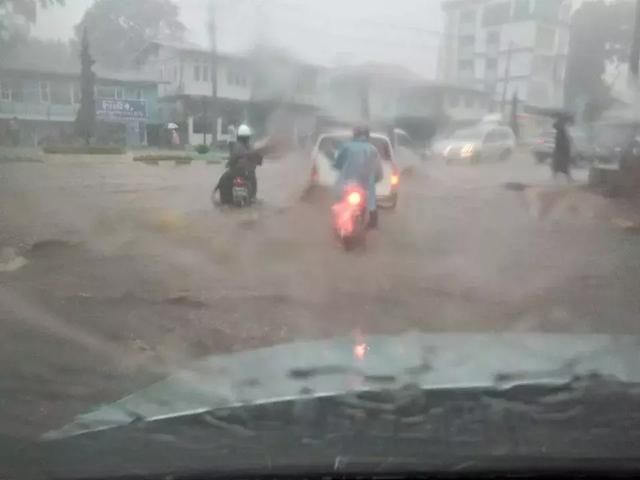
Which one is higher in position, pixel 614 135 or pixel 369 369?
pixel 614 135

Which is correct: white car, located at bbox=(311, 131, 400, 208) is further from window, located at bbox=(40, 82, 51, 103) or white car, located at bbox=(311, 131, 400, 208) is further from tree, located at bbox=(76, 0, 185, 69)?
window, located at bbox=(40, 82, 51, 103)

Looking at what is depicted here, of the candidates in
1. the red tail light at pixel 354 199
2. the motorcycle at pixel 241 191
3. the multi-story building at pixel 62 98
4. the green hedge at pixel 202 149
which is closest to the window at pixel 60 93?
the multi-story building at pixel 62 98

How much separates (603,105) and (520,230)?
356mm

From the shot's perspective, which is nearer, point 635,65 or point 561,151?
point 635,65

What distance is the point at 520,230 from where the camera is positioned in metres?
1.72

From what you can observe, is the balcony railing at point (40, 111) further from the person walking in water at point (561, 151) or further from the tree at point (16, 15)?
the person walking in water at point (561, 151)

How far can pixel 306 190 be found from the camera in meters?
1.71

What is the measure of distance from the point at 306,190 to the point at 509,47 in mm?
621

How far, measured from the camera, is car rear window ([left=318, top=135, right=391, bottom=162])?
1669 millimetres

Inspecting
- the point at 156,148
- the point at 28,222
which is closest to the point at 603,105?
the point at 156,148

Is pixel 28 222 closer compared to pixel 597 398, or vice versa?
pixel 597 398

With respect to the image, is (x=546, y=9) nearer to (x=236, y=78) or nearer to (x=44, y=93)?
(x=236, y=78)

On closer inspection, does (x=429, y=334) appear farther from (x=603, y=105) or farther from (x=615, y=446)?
(x=603, y=105)

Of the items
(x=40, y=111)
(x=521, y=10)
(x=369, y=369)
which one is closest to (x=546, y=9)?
(x=521, y=10)
